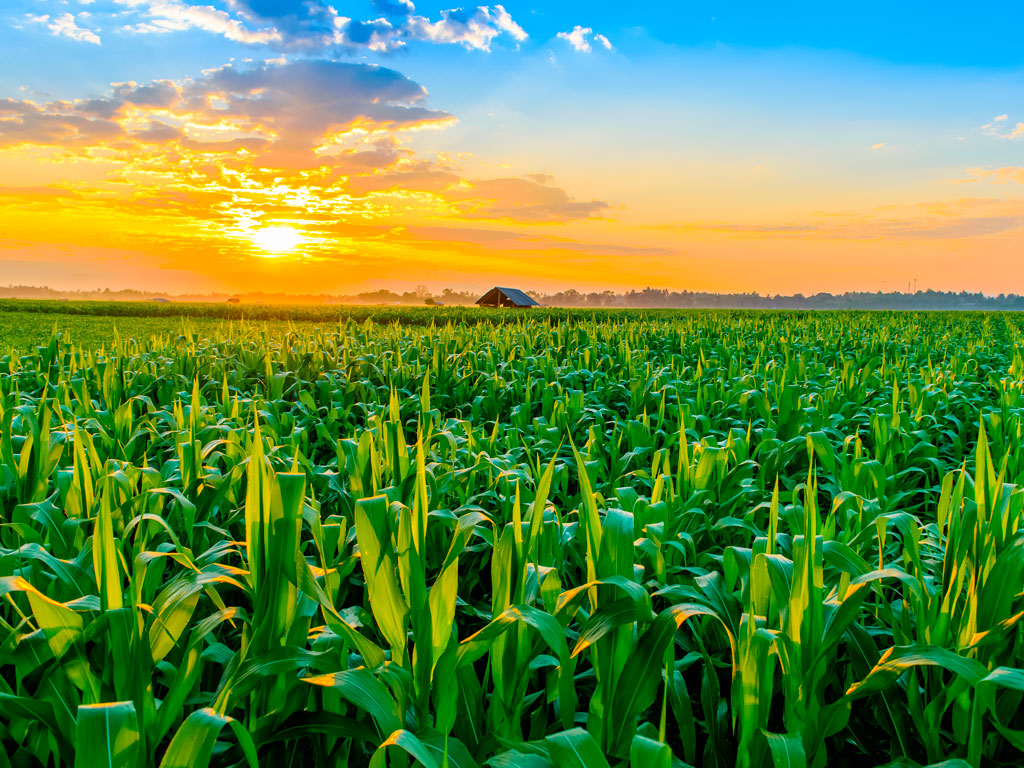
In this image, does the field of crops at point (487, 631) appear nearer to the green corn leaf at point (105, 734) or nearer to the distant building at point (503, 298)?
the green corn leaf at point (105, 734)

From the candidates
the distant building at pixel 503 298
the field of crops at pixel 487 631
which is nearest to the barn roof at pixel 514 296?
the distant building at pixel 503 298

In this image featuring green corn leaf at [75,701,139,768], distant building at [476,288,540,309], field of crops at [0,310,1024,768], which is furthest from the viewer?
distant building at [476,288,540,309]

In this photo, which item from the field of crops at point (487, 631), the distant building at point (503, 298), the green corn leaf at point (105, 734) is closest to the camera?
the green corn leaf at point (105, 734)

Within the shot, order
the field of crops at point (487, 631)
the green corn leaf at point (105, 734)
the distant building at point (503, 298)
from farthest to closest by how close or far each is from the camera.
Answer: the distant building at point (503, 298), the field of crops at point (487, 631), the green corn leaf at point (105, 734)

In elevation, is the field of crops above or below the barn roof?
below

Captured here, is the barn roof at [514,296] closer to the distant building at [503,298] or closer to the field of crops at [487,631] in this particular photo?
the distant building at [503,298]

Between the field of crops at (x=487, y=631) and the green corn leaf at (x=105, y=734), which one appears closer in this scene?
the green corn leaf at (x=105, y=734)

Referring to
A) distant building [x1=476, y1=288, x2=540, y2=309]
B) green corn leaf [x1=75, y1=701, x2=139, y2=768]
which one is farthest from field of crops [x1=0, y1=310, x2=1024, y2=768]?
distant building [x1=476, y1=288, x2=540, y2=309]

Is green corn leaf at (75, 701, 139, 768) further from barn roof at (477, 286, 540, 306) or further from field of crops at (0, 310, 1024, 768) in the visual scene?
barn roof at (477, 286, 540, 306)

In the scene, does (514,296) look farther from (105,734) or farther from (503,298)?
(105,734)

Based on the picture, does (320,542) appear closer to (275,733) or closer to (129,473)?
(275,733)

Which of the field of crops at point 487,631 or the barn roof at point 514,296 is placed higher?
the barn roof at point 514,296

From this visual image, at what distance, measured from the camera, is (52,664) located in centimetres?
147

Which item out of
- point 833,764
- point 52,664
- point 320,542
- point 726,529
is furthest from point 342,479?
point 833,764
